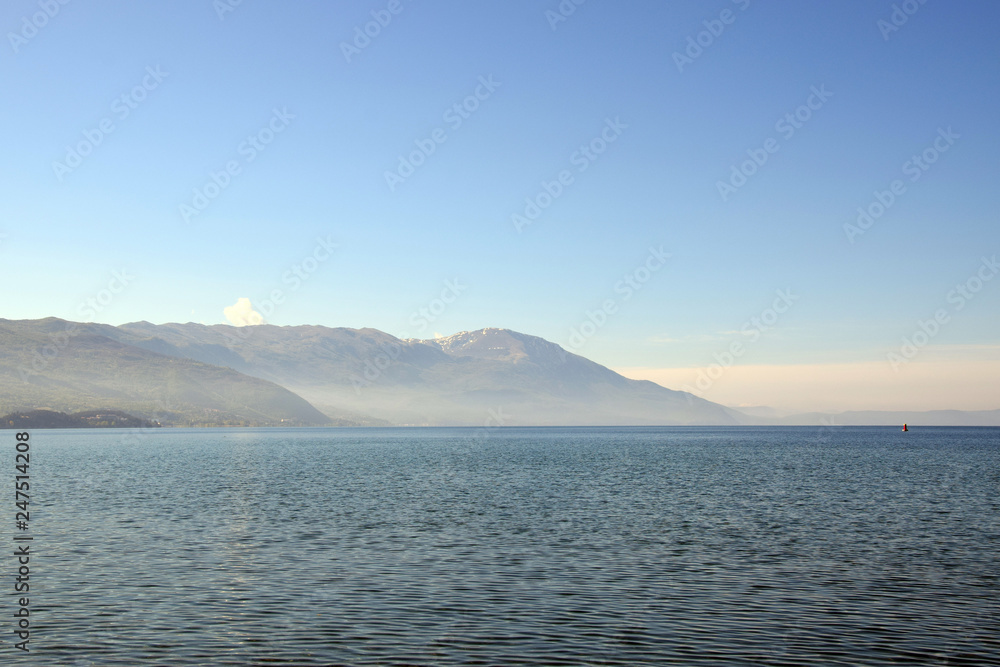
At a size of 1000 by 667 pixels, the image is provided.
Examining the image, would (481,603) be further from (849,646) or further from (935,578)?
(935,578)

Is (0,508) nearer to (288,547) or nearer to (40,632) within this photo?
(288,547)

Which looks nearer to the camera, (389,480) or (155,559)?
(155,559)

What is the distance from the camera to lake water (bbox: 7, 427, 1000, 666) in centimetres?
2380

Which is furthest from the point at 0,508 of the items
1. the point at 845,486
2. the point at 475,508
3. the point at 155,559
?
the point at 845,486

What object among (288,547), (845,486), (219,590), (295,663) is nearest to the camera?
(295,663)

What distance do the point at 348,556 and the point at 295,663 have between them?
1698cm

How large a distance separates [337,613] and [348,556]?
37.9 feet

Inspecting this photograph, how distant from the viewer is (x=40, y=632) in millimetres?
25172

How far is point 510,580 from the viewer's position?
33.2m

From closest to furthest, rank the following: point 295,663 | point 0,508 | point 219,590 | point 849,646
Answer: point 295,663
point 849,646
point 219,590
point 0,508

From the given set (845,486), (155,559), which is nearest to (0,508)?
(155,559)

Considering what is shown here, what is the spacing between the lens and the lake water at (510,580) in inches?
937

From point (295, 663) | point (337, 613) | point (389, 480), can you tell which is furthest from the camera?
point (389, 480)

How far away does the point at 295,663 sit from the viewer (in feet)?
73.1
